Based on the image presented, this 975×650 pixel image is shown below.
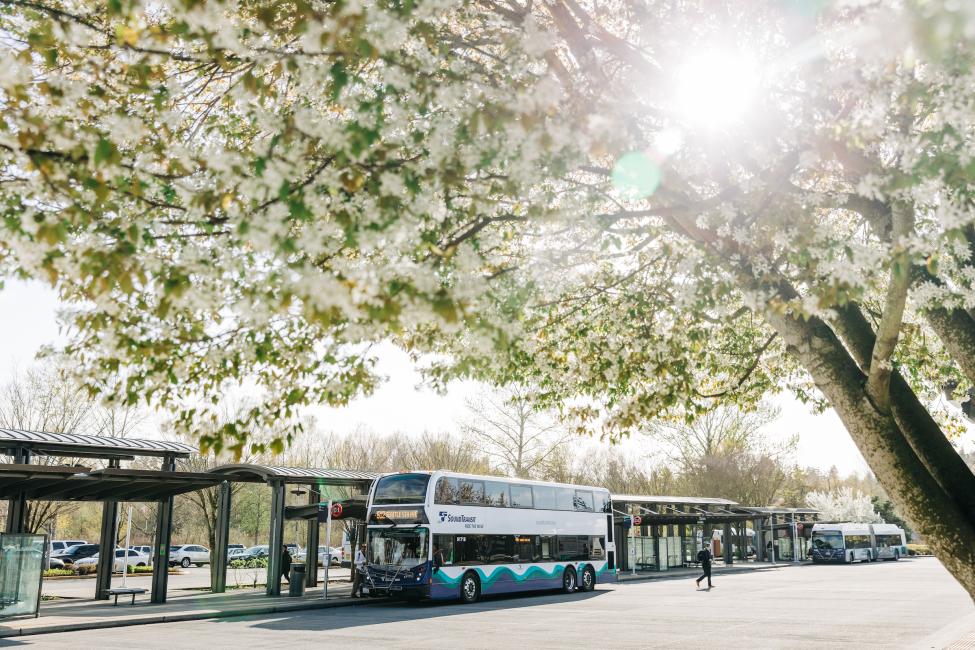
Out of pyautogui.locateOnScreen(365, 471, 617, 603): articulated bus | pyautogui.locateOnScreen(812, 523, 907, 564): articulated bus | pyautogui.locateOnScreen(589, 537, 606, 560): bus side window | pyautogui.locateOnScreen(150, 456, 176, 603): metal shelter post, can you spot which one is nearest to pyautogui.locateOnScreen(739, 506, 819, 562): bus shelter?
pyautogui.locateOnScreen(812, 523, 907, 564): articulated bus

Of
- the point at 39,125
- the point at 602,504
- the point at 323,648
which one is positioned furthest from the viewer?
the point at 602,504

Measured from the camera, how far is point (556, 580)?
28.0m

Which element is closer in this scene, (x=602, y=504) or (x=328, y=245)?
(x=328, y=245)

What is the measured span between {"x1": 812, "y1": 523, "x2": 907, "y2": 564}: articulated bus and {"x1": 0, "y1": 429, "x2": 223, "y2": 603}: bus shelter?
45425mm

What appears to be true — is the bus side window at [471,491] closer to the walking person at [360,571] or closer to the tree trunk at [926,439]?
the walking person at [360,571]

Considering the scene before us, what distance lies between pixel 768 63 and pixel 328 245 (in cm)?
413

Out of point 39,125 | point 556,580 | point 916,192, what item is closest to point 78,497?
point 556,580

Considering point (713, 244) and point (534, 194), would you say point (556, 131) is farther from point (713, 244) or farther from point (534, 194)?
point (713, 244)

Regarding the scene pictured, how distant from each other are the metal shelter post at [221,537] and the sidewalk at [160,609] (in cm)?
47

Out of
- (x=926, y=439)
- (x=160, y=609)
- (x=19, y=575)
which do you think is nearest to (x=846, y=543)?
(x=160, y=609)

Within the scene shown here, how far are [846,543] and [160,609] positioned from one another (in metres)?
47.4

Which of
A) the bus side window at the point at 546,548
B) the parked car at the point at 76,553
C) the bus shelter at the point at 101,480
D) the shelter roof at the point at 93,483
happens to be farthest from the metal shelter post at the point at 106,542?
the parked car at the point at 76,553

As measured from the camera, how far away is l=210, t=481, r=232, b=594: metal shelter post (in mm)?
24500

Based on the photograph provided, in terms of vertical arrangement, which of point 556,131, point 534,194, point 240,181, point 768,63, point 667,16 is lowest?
point 240,181
